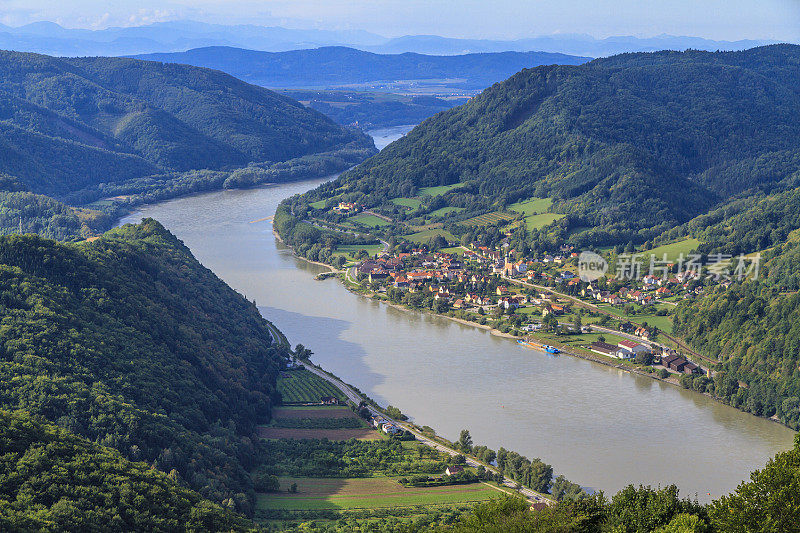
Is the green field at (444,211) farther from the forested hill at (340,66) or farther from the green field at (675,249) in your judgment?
the forested hill at (340,66)

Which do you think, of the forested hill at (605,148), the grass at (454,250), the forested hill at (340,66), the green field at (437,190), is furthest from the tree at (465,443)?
the forested hill at (340,66)

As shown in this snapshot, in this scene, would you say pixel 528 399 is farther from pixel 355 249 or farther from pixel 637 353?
pixel 355 249

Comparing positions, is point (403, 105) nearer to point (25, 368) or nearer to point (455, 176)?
point (455, 176)

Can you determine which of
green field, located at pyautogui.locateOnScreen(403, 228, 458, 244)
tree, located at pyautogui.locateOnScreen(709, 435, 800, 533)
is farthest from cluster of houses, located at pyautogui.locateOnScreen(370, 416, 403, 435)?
green field, located at pyautogui.locateOnScreen(403, 228, 458, 244)

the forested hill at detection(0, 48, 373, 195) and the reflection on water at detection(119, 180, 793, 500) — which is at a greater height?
the forested hill at detection(0, 48, 373, 195)

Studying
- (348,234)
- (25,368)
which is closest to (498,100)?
(348,234)

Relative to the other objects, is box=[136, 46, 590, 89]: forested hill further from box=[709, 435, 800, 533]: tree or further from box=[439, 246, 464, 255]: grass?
box=[709, 435, 800, 533]: tree

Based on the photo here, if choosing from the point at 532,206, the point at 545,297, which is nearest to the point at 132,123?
the point at 532,206
